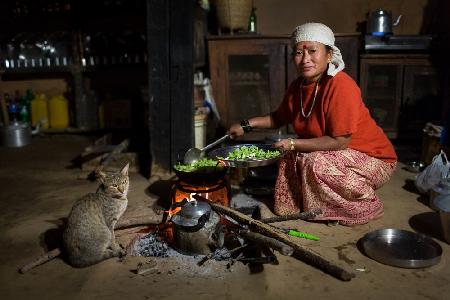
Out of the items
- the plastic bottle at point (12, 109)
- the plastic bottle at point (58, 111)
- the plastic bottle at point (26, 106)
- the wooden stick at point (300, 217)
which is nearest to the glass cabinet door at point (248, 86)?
the wooden stick at point (300, 217)

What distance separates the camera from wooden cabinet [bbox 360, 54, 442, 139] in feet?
20.3

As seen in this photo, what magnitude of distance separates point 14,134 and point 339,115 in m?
5.90

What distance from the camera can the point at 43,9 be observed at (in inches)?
301

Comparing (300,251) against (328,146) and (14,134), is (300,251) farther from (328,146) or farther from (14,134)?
(14,134)

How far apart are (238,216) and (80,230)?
3.90 feet

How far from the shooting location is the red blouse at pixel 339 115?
3.40 m

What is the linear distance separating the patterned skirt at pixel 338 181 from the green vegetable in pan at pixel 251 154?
0.92 ft

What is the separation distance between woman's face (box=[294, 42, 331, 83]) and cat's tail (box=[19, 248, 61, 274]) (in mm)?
2428

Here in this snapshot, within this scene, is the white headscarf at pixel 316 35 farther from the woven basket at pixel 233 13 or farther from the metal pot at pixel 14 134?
the metal pot at pixel 14 134

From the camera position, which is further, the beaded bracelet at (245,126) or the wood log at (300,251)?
the beaded bracelet at (245,126)

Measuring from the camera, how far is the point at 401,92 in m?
6.31

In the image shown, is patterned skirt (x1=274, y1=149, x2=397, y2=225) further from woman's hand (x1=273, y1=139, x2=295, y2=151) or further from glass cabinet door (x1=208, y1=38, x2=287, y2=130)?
glass cabinet door (x1=208, y1=38, x2=287, y2=130)

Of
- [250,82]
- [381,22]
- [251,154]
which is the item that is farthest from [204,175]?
[381,22]

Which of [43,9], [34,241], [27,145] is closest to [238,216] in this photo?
[34,241]
